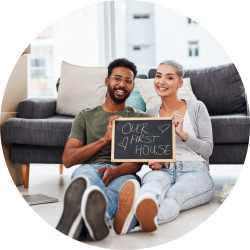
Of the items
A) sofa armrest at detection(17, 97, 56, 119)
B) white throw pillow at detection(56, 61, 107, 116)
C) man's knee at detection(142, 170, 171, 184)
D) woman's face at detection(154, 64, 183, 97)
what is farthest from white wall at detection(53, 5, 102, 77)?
man's knee at detection(142, 170, 171, 184)

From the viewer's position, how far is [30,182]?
5.91ft

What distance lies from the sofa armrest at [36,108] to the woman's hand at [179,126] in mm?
470

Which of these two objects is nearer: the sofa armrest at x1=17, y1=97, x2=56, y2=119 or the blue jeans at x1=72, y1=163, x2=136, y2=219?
the blue jeans at x1=72, y1=163, x2=136, y2=219

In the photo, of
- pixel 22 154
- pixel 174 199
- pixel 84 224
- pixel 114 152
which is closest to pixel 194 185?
pixel 174 199

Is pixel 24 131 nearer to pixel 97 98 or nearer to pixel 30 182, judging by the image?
pixel 30 182

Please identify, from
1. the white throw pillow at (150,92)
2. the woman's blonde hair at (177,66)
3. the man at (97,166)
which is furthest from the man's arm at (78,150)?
the woman's blonde hair at (177,66)

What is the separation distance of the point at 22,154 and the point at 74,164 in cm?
23

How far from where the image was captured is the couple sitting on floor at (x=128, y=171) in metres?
1.63

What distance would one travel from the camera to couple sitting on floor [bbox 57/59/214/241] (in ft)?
5.35

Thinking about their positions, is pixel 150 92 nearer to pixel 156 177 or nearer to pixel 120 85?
pixel 120 85

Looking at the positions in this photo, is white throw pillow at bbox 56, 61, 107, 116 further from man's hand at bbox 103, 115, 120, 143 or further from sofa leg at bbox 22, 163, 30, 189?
sofa leg at bbox 22, 163, 30, 189

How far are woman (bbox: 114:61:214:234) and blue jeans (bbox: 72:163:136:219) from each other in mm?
21

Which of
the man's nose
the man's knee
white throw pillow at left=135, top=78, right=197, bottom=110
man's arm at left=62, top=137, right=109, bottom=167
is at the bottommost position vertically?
the man's knee

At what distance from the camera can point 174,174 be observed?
1703 millimetres
